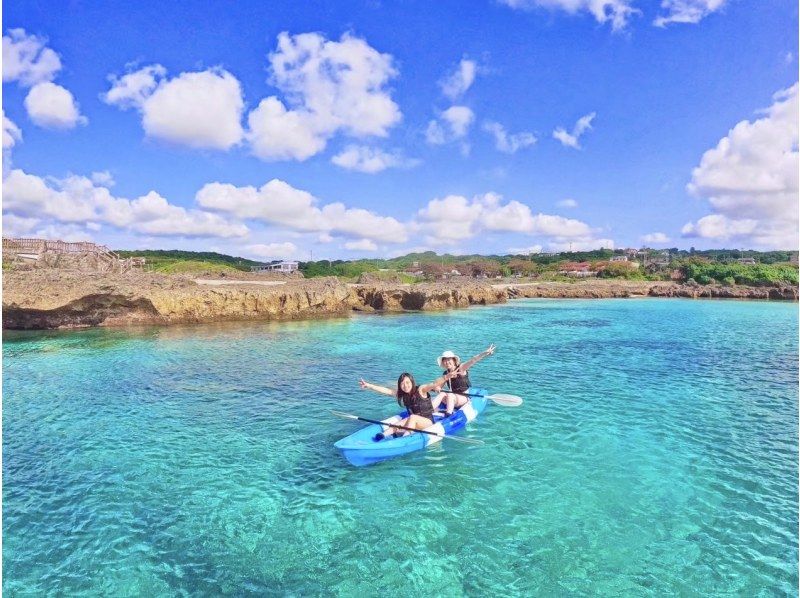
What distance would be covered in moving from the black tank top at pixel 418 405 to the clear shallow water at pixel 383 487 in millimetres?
891

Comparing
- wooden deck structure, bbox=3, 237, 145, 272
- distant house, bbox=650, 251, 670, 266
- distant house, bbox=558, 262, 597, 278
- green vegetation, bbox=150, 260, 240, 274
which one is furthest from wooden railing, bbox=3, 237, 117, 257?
distant house, bbox=650, 251, 670, 266

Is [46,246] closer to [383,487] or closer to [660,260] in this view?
[383,487]

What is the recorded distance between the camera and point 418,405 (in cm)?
1023

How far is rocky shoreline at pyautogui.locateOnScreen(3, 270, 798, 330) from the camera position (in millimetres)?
25047

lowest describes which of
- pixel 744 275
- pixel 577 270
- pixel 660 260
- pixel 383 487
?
pixel 383 487

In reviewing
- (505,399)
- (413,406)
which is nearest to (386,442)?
(413,406)

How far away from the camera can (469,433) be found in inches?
441

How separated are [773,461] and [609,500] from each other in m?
4.51

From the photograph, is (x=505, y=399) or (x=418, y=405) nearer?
(x=418, y=405)

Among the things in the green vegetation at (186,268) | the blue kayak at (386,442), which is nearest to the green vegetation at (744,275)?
the blue kayak at (386,442)

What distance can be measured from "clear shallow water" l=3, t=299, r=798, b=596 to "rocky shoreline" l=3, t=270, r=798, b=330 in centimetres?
928

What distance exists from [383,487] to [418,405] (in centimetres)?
220

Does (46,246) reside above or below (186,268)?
above

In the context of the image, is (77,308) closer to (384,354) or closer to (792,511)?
(384,354)
